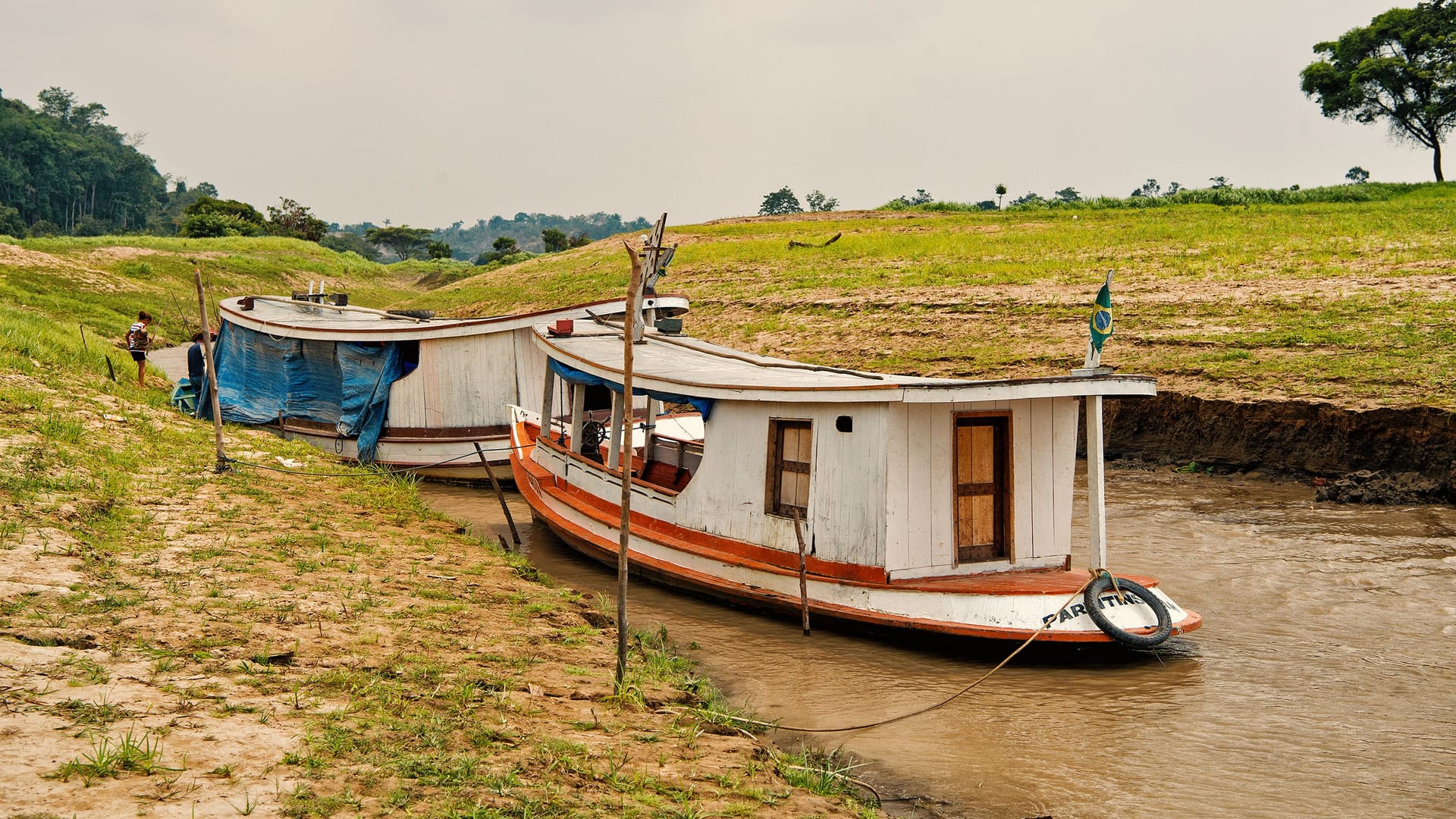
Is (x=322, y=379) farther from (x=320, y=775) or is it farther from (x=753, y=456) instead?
(x=320, y=775)

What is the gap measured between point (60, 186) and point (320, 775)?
9373 cm

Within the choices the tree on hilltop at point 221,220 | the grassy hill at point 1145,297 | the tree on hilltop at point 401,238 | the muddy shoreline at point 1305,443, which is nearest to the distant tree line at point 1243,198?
the grassy hill at point 1145,297

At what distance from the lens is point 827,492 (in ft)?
29.3

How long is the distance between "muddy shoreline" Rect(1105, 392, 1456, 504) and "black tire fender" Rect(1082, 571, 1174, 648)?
19.4 ft

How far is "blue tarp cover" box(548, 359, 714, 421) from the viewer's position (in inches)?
391

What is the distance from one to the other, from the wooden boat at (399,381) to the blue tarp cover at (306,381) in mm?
17

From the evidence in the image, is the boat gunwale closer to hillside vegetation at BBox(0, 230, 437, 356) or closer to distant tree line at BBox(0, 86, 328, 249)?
hillside vegetation at BBox(0, 230, 437, 356)

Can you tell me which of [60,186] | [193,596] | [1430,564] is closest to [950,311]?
[1430,564]

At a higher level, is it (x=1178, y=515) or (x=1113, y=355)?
(x=1113, y=355)

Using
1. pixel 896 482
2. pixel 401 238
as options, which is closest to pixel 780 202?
pixel 401 238

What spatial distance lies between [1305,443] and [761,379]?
26.3ft

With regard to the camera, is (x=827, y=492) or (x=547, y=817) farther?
(x=827, y=492)

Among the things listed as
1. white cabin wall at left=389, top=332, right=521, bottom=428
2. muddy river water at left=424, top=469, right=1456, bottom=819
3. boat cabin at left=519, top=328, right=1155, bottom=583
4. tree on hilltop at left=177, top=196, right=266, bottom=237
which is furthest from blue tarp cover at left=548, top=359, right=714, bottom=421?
tree on hilltop at left=177, top=196, right=266, bottom=237

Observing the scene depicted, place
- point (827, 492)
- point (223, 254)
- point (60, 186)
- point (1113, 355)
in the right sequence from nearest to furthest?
1. point (827, 492)
2. point (1113, 355)
3. point (223, 254)
4. point (60, 186)
